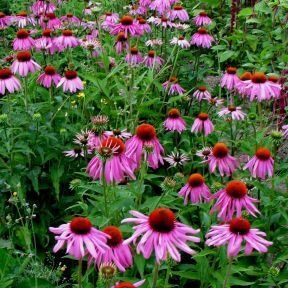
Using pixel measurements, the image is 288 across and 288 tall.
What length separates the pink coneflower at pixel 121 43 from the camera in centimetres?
319

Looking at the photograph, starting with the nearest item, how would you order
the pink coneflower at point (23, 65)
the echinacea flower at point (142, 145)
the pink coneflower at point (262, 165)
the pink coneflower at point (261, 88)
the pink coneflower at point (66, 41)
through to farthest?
the echinacea flower at point (142, 145), the pink coneflower at point (262, 165), the pink coneflower at point (261, 88), the pink coneflower at point (23, 65), the pink coneflower at point (66, 41)

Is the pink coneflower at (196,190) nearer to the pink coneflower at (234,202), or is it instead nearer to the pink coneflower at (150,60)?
the pink coneflower at (234,202)

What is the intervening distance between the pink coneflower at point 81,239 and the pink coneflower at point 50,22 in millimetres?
2296

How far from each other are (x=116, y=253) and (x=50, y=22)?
2.40 metres

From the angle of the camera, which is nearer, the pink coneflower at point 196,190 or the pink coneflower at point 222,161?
the pink coneflower at point 196,190

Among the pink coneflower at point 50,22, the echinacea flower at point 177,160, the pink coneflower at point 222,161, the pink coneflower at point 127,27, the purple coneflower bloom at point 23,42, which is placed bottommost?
the echinacea flower at point 177,160

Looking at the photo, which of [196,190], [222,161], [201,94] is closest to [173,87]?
[201,94]

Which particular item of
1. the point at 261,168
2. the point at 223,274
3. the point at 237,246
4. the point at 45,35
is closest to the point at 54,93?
the point at 45,35

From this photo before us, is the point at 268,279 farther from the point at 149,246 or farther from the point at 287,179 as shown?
the point at 149,246

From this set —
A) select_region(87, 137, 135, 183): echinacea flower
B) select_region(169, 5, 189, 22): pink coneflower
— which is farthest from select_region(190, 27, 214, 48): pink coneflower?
select_region(87, 137, 135, 183): echinacea flower

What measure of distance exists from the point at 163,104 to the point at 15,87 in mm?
868

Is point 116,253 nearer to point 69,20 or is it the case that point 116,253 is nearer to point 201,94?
point 201,94

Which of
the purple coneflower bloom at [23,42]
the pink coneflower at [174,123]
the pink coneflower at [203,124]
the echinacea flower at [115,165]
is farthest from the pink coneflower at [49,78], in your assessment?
the echinacea flower at [115,165]

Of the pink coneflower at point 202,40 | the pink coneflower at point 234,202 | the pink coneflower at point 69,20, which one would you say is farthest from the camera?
the pink coneflower at point 69,20
